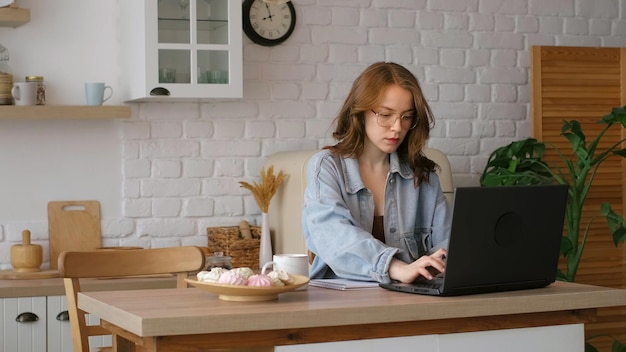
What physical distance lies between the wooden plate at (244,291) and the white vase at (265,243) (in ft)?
5.83

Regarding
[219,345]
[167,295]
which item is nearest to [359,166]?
[167,295]

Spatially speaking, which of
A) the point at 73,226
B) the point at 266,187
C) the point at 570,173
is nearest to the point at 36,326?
the point at 73,226

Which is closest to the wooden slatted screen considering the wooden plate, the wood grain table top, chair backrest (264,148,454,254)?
chair backrest (264,148,454,254)

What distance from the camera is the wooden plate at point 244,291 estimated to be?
2.27 m

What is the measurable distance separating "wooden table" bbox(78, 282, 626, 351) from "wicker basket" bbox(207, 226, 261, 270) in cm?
161

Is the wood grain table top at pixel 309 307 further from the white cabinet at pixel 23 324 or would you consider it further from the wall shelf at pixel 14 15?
the wall shelf at pixel 14 15

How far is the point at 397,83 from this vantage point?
2.92 m

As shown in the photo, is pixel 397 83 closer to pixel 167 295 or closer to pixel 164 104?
pixel 167 295

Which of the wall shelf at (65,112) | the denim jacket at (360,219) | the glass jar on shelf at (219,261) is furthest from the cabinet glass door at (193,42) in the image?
the denim jacket at (360,219)

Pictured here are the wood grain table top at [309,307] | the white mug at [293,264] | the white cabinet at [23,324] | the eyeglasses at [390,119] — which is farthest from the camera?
the white cabinet at [23,324]

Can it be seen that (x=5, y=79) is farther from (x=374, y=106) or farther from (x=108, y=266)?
(x=374, y=106)

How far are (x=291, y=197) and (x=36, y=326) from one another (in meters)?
1.14

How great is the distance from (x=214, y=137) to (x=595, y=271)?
1.97 meters

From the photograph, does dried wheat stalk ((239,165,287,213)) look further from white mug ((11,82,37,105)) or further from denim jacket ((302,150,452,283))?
denim jacket ((302,150,452,283))
